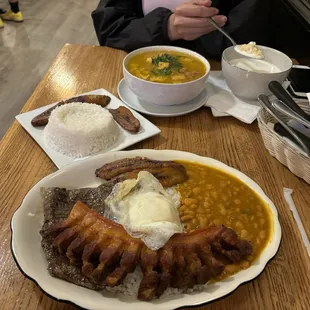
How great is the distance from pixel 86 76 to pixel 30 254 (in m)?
0.99

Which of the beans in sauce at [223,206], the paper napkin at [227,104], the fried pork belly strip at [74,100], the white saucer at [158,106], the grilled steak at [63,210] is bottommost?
the paper napkin at [227,104]

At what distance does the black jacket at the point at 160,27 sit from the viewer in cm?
181

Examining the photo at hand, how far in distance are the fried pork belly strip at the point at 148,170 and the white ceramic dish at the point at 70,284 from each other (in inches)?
2.1

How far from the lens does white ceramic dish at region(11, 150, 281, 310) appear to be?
823mm

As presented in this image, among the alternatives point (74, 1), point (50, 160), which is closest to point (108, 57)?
point (50, 160)

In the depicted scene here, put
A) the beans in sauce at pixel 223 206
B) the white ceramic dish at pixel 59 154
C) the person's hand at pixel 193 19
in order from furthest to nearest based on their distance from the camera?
the person's hand at pixel 193 19 → the white ceramic dish at pixel 59 154 → the beans in sauce at pixel 223 206

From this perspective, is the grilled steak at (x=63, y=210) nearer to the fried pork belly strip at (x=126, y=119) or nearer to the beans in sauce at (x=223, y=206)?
the beans in sauce at (x=223, y=206)

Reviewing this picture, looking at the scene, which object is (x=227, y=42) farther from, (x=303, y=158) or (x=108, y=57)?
(x=303, y=158)

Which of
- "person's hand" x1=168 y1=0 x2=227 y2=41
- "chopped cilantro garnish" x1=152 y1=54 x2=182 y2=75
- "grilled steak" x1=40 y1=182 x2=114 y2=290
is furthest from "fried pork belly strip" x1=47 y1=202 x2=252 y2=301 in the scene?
"person's hand" x1=168 y1=0 x2=227 y2=41

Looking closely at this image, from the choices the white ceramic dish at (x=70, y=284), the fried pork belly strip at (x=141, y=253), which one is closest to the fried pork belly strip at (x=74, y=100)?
the white ceramic dish at (x=70, y=284)

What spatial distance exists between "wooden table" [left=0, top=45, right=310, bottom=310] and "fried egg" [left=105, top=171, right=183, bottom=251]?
0.19m

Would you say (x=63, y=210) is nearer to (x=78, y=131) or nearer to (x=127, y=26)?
(x=78, y=131)

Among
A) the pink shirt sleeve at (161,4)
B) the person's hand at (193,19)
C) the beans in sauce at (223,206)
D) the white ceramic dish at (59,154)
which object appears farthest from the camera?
the pink shirt sleeve at (161,4)

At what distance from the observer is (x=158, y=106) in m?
1.53
